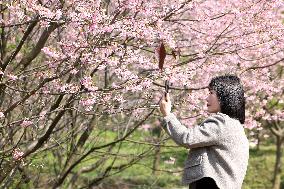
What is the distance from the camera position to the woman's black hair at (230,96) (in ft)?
9.70

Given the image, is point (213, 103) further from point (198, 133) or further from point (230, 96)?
point (198, 133)

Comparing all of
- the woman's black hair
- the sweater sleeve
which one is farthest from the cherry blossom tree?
the sweater sleeve

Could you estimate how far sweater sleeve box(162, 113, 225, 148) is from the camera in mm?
2814

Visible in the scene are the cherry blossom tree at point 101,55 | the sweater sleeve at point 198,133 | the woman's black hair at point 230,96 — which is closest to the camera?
the sweater sleeve at point 198,133

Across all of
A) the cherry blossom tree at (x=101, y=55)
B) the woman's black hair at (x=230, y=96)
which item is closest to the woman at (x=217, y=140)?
the woman's black hair at (x=230, y=96)

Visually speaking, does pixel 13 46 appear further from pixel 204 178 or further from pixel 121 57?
pixel 204 178

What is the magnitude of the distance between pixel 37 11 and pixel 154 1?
1968 mm

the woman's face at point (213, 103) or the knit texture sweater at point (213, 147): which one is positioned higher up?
the woman's face at point (213, 103)

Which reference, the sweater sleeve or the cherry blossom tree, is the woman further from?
the cherry blossom tree

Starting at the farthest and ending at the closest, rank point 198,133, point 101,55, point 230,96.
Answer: point 101,55 → point 230,96 → point 198,133

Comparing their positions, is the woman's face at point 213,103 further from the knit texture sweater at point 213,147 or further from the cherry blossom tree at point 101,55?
the cherry blossom tree at point 101,55

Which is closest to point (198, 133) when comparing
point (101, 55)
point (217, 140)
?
point (217, 140)

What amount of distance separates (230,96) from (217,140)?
0.94 feet

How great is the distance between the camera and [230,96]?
2.96 m
